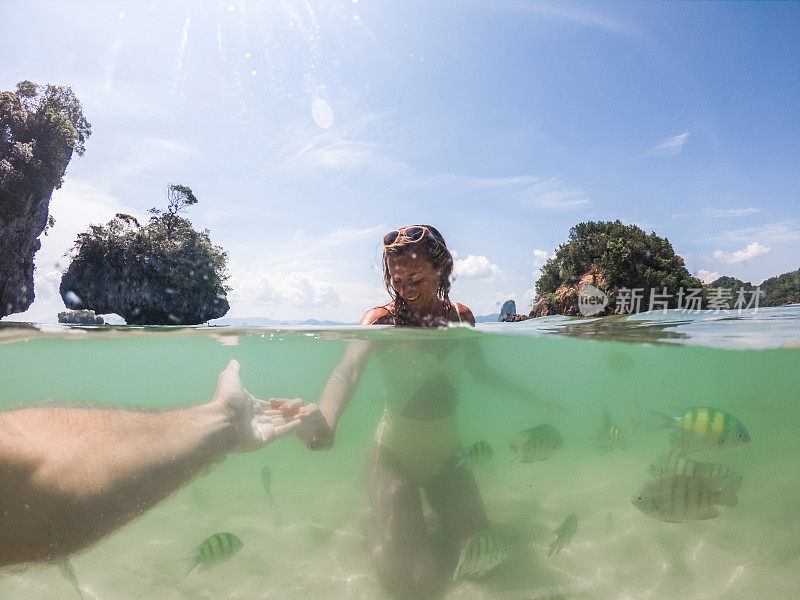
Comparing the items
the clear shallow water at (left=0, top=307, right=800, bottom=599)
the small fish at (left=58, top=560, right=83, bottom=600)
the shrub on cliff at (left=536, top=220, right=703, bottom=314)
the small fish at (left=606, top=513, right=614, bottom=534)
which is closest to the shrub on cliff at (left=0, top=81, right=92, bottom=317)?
the clear shallow water at (left=0, top=307, right=800, bottom=599)

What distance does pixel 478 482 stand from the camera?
5641 mm

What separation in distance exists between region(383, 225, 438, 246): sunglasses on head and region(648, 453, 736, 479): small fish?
9.72ft

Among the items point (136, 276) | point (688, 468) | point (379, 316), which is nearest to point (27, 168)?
point (136, 276)

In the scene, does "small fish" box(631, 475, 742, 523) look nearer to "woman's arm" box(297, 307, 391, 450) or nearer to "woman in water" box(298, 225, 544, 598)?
"woman in water" box(298, 225, 544, 598)

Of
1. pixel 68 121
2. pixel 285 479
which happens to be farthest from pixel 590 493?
pixel 68 121

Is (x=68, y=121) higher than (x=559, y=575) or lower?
higher

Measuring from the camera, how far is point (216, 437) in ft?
9.08

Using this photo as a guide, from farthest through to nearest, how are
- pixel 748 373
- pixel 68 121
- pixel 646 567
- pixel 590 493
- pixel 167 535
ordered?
pixel 68 121 → pixel 748 373 → pixel 590 493 → pixel 167 535 → pixel 646 567

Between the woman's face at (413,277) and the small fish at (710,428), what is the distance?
8.79 feet

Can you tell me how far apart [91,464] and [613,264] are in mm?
Answer: 36506

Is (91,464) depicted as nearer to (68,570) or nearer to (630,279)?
(68,570)

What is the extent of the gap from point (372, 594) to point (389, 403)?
1.99 metres

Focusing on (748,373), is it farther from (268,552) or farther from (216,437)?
(216,437)

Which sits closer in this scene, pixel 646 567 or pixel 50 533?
pixel 50 533
